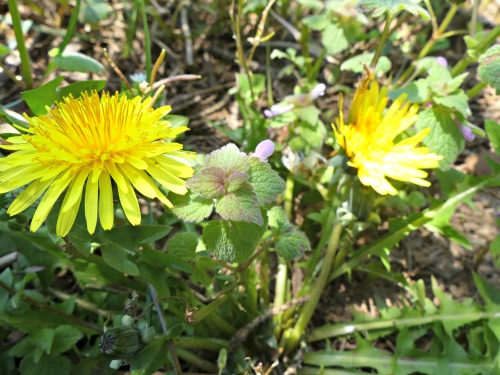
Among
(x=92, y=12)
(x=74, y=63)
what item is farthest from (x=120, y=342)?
(x=92, y=12)

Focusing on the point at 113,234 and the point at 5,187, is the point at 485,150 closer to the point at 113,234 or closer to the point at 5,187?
the point at 113,234

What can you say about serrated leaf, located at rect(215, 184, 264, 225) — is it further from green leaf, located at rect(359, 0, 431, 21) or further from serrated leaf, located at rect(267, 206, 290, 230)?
green leaf, located at rect(359, 0, 431, 21)

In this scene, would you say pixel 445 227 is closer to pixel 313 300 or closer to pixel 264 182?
pixel 313 300

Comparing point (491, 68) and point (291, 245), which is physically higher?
point (491, 68)

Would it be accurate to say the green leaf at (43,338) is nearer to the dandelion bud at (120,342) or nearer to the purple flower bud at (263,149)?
the dandelion bud at (120,342)

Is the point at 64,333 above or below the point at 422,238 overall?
above

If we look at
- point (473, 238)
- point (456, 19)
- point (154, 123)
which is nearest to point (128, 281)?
point (154, 123)
